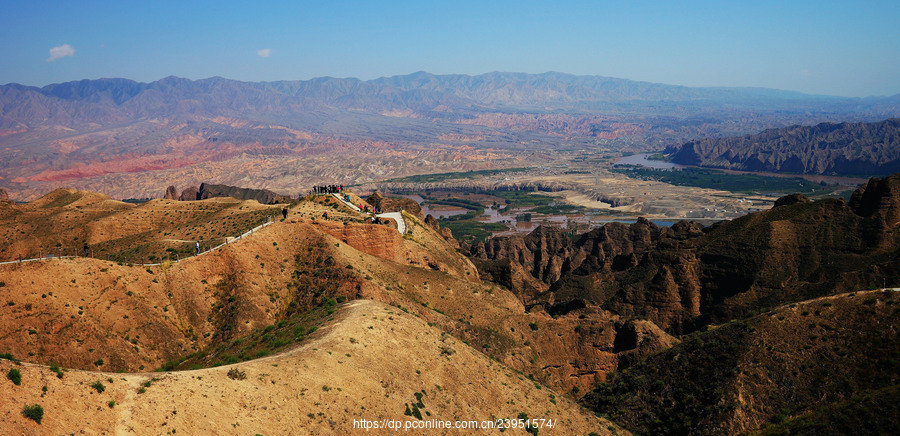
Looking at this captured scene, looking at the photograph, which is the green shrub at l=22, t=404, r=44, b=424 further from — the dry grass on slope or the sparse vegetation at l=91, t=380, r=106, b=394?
the sparse vegetation at l=91, t=380, r=106, b=394

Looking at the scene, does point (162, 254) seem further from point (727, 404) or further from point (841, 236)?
point (841, 236)

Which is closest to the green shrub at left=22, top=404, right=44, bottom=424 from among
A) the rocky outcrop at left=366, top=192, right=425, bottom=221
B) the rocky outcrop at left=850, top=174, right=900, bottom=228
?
the rocky outcrop at left=366, top=192, right=425, bottom=221

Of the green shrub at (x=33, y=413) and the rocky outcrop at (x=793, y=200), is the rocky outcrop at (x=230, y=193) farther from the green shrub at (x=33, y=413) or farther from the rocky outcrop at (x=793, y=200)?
the green shrub at (x=33, y=413)

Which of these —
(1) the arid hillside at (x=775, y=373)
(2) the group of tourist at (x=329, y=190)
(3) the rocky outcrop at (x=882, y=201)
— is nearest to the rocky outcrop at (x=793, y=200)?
(3) the rocky outcrop at (x=882, y=201)

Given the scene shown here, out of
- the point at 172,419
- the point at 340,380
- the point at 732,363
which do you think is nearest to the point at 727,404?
the point at 732,363

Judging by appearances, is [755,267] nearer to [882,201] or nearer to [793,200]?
[882,201]

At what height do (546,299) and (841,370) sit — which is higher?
(841,370)
